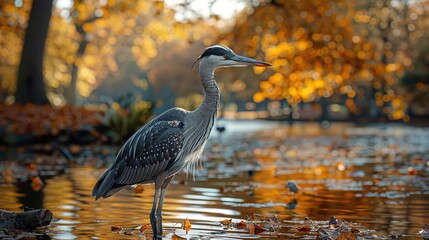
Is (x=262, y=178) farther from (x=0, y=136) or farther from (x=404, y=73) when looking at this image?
(x=404, y=73)

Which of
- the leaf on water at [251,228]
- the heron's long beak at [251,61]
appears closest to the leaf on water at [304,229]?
the leaf on water at [251,228]

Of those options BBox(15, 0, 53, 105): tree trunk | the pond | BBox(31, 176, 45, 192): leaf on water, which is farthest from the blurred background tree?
BBox(31, 176, 45, 192): leaf on water

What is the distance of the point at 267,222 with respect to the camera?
889cm

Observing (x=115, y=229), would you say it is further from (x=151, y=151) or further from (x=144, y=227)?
(x=151, y=151)

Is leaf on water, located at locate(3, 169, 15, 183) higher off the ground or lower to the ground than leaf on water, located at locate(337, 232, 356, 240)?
higher

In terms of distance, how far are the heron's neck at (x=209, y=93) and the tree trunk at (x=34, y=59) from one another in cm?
2040

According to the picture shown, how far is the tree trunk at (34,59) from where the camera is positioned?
91.9ft

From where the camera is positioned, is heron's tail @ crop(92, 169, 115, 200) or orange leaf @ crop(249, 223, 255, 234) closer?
orange leaf @ crop(249, 223, 255, 234)

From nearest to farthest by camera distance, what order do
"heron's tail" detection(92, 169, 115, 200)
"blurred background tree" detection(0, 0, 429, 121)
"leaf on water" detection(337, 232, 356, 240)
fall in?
1. "leaf on water" detection(337, 232, 356, 240)
2. "heron's tail" detection(92, 169, 115, 200)
3. "blurred background tree" detection(0, 0, 429, 121)

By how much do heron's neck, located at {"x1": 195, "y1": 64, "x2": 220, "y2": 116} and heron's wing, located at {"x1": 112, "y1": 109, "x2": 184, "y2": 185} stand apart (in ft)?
0.95

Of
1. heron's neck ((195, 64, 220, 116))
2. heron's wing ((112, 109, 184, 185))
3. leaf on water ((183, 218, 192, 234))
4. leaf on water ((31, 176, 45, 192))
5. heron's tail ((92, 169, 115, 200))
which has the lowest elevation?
leaf on water ((183, 218, 192, 234))

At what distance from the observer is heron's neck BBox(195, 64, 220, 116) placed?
839 centimetres

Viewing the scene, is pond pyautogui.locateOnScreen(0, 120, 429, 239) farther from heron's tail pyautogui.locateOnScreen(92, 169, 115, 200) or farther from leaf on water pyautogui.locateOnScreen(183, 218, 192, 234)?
heron's tail pyautogui.locateOnScreen(92, 169, 115, 200)

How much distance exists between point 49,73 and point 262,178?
43.4m
